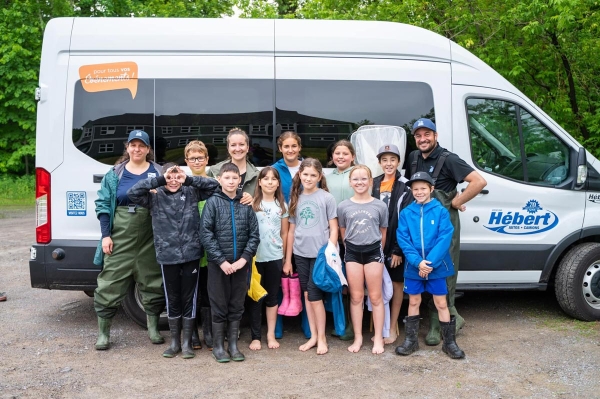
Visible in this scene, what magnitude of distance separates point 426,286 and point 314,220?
1.03 metres

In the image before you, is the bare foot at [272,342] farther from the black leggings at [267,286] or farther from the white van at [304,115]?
the white van at [304,115]

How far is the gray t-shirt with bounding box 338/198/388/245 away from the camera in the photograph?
4.64 metres

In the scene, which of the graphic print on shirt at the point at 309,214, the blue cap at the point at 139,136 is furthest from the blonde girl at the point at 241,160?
the blue cap at the point at 139,136

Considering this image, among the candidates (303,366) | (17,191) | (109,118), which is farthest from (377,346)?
(17,191)

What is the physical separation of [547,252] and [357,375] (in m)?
2.32

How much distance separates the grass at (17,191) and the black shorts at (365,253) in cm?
1380

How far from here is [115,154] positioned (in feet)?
16.9

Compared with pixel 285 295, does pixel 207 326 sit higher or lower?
lower

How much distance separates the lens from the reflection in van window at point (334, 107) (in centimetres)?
523

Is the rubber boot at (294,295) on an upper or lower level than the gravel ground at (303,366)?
upper

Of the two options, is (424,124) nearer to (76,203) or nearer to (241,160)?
(241,160)

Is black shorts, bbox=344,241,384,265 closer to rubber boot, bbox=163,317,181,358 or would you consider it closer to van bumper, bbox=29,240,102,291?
rubber boot, bbox=163,317,181,358

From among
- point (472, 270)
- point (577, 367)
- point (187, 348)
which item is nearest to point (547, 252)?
point (472, 270)

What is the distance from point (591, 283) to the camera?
18.0ft
